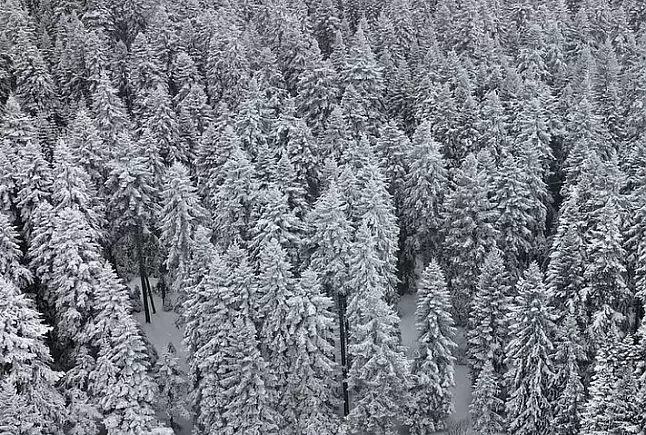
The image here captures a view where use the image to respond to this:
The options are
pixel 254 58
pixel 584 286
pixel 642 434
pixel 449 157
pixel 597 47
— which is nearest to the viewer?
pixel 642 434

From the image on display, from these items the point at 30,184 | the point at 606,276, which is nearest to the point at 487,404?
the point at 606,276

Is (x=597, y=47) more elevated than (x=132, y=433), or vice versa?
(x=597, y=47)

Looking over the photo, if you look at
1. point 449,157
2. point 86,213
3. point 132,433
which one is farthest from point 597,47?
point 132,433

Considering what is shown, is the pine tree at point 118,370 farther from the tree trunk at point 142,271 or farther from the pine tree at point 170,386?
the tree trunk at point 142,271

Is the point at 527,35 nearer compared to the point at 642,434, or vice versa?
the point at 642,434

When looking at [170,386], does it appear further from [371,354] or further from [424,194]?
[424,194]

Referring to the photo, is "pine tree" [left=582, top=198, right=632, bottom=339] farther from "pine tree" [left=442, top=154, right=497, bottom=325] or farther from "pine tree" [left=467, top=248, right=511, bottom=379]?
"pine tree" [left=442, top=154, right=497, bottom=325]

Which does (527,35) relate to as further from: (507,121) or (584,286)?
(584,286)

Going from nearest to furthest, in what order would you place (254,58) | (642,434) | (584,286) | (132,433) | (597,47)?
(642,434), (132,433), (584,286), (254,58), (597,47)
